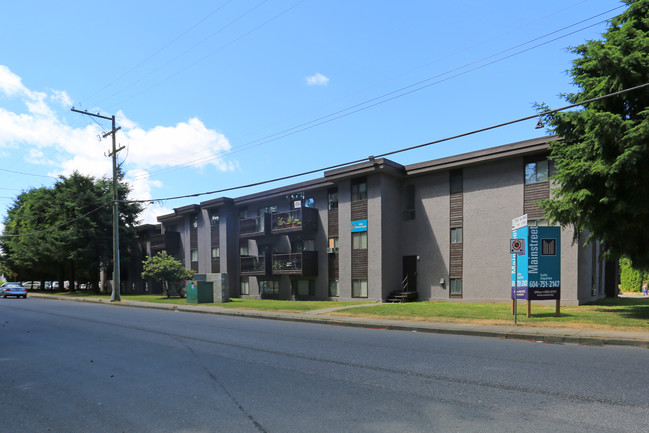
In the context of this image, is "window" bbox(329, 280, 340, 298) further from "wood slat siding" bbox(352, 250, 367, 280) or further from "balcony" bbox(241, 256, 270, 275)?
"balcony" bbox(241, 256, 270, 275)

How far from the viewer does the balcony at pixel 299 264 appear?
29031mm

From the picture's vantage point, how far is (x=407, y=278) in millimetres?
26844

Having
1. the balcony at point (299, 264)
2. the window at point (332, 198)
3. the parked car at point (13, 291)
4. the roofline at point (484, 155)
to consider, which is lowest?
the parked car at point (13, 291)

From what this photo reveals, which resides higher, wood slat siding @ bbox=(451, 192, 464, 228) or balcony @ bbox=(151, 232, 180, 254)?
wood slat siding @ bbox=(451, 192, 464, 228)

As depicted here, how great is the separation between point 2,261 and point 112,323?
182 feet

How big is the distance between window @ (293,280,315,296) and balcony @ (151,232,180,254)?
17331 millimetres

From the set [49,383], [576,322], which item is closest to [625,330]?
[576,322]

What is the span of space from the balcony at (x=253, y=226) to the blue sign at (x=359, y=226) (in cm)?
756

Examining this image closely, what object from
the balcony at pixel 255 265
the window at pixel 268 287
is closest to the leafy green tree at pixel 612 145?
the balcony at pixel 255 265

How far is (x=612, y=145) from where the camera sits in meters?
13.4

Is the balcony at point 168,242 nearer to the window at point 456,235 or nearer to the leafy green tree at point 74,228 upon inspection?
the leafy green tree at point 74,228

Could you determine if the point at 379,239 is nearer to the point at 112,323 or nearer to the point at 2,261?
the point at 112,323

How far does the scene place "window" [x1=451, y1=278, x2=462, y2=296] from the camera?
24.3 meters

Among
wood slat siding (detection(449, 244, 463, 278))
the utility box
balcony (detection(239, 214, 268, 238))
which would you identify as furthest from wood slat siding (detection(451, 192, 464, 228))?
the utility box
